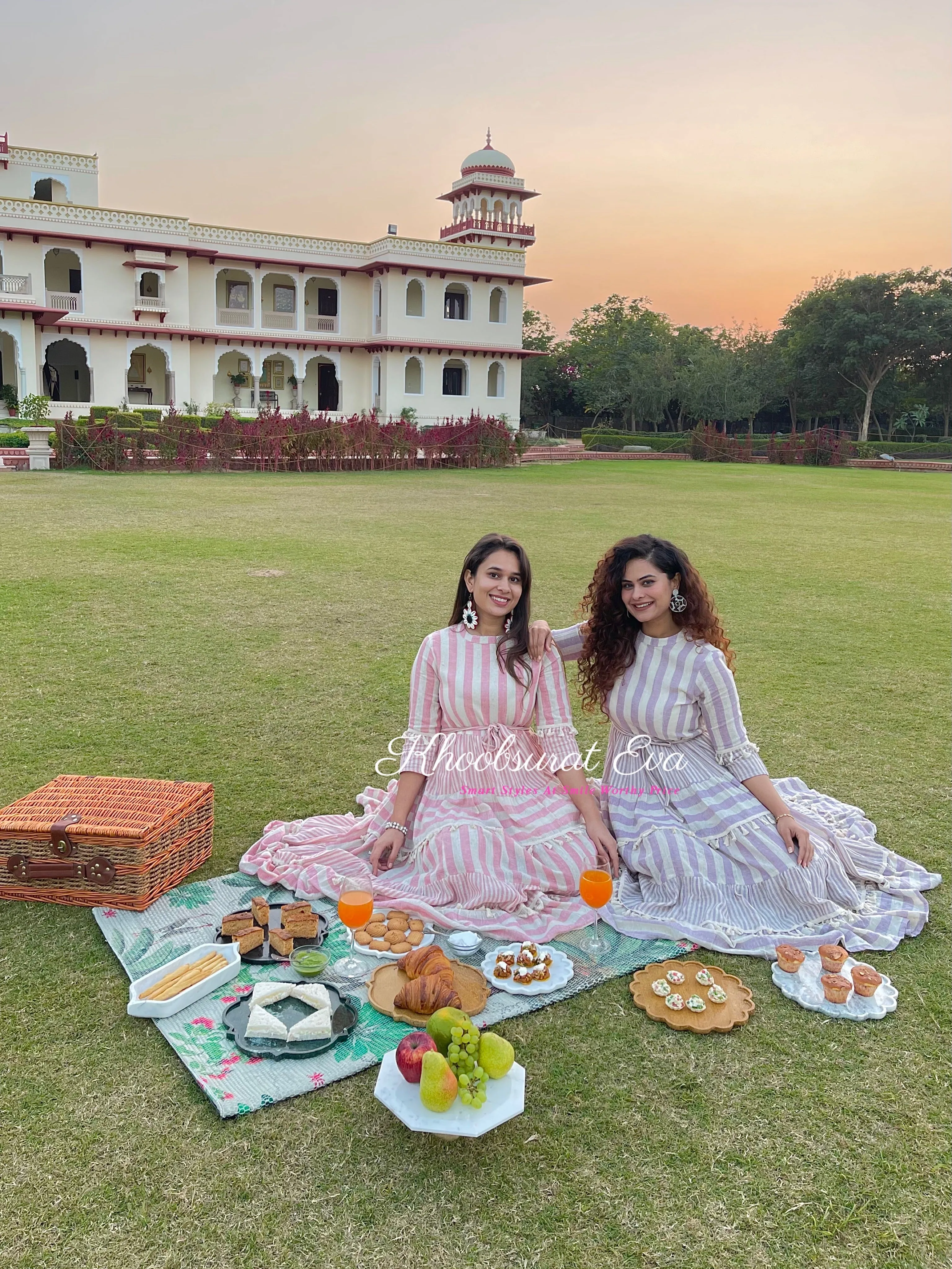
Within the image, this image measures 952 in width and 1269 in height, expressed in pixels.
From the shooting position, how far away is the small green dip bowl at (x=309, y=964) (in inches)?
109

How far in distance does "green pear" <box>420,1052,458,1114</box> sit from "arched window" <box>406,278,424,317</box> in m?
33.9

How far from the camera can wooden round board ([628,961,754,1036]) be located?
102 inches

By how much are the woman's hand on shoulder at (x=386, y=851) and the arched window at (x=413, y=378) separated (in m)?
32.5

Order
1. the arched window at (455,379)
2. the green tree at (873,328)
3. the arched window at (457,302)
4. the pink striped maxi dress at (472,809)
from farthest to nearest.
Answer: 1. the green tree at (873,328)
2. the arched window at (455,379)
3. the arched window at (457,302)
4. the pink striped maxi dress at (472,809)

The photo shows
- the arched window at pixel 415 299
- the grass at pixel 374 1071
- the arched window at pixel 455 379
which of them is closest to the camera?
the grass at pixel 374 1071

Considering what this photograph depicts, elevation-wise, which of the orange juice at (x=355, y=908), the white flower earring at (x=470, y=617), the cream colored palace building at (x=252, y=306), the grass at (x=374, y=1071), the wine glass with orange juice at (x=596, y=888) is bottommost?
the grass at (x=374, y=1071)

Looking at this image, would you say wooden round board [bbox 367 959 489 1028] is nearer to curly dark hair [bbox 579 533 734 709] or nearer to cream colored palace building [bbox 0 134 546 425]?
curly dark hair [bbox 579 533 734 709]

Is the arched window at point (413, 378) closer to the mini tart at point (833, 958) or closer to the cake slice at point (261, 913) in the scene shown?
the cake slice at point (261, 913)

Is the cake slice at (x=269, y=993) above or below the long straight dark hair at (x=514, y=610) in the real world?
below

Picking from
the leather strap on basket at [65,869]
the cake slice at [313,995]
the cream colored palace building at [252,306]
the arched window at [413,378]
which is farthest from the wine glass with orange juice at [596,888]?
the arched window at [413,378]

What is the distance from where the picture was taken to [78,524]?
12.0 meters

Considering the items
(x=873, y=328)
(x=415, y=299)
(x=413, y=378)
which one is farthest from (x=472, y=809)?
(x=873, y=328)

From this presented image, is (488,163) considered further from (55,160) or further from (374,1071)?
(374,1071)

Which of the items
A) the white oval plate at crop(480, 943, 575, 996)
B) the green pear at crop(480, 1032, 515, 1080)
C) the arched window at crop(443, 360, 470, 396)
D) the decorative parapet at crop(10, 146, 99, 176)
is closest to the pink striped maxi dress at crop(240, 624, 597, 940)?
the white oval plate at crop(480, 943, 575, 996)
